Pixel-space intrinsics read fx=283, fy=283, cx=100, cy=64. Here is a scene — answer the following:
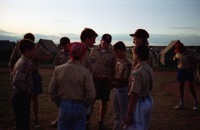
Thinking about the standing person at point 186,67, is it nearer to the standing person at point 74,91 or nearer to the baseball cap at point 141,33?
the baseball cap at point 141,33

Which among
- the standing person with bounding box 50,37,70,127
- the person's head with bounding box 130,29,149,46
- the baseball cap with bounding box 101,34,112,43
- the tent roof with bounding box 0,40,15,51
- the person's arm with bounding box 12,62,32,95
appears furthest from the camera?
the tent roof with bounding box 0,40,15,51

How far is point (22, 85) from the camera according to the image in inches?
204

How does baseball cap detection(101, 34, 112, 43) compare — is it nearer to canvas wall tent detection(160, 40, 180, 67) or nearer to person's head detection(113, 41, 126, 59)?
person's head detection(113, 41, 126, 59)

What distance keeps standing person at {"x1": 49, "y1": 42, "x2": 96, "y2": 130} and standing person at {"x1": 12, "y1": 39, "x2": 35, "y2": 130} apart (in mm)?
1089

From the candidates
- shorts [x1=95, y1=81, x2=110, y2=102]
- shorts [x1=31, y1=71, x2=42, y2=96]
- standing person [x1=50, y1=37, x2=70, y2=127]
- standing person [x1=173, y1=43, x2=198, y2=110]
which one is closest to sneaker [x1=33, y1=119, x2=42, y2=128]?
standing person [x1=50, y1=37, x2=70, y2=127]

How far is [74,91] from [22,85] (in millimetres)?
1428

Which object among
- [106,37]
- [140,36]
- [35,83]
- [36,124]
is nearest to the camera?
[140,36]

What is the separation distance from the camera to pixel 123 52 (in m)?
6.37

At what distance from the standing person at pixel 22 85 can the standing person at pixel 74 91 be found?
109cm

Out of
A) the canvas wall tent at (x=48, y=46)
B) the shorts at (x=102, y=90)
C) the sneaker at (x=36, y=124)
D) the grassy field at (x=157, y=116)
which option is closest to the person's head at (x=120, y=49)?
the shorts at (x=102, y=90)

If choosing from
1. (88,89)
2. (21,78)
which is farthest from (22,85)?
(88,89)

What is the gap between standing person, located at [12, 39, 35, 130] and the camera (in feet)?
16.9

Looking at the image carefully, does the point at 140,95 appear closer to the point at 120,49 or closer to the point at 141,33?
the point at 141,33

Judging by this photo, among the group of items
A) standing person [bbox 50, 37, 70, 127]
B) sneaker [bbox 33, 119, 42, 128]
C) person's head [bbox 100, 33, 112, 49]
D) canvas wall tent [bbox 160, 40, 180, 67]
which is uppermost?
person's head [bbox 100, 33, 112, 49]
